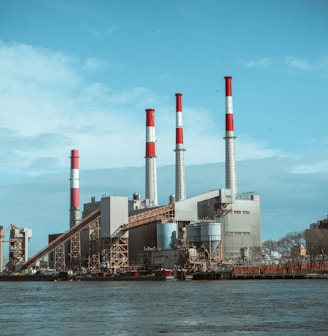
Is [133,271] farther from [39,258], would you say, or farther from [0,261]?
[0,261]

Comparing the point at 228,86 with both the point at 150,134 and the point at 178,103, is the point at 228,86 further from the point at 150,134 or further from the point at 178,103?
the point at 150,134

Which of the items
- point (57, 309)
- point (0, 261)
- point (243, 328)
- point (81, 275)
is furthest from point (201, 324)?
point (0, 261)

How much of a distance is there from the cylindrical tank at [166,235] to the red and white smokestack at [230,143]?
11.6 metres

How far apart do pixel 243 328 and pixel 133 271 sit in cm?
7769

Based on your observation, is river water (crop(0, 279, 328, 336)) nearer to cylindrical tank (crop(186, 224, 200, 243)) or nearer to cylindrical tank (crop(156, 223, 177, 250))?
cylindrical tank (crop(186, 224, 200, 243))

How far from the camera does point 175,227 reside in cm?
11862

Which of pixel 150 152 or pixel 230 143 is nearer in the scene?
pixel 230 143

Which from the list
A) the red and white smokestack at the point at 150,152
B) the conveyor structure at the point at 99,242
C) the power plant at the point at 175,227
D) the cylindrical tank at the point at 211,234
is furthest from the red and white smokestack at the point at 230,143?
the red and white smokestack at the point at 150,152

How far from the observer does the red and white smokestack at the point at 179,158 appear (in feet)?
420

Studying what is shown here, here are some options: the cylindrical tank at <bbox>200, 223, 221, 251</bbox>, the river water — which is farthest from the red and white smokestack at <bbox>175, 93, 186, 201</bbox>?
the river water

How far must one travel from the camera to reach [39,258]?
137m

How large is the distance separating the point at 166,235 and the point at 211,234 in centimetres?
790

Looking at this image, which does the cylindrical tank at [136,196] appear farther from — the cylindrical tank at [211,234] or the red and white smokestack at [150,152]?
the cylindrical tank at [211,234]

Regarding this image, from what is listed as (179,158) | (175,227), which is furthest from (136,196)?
(175,227)
